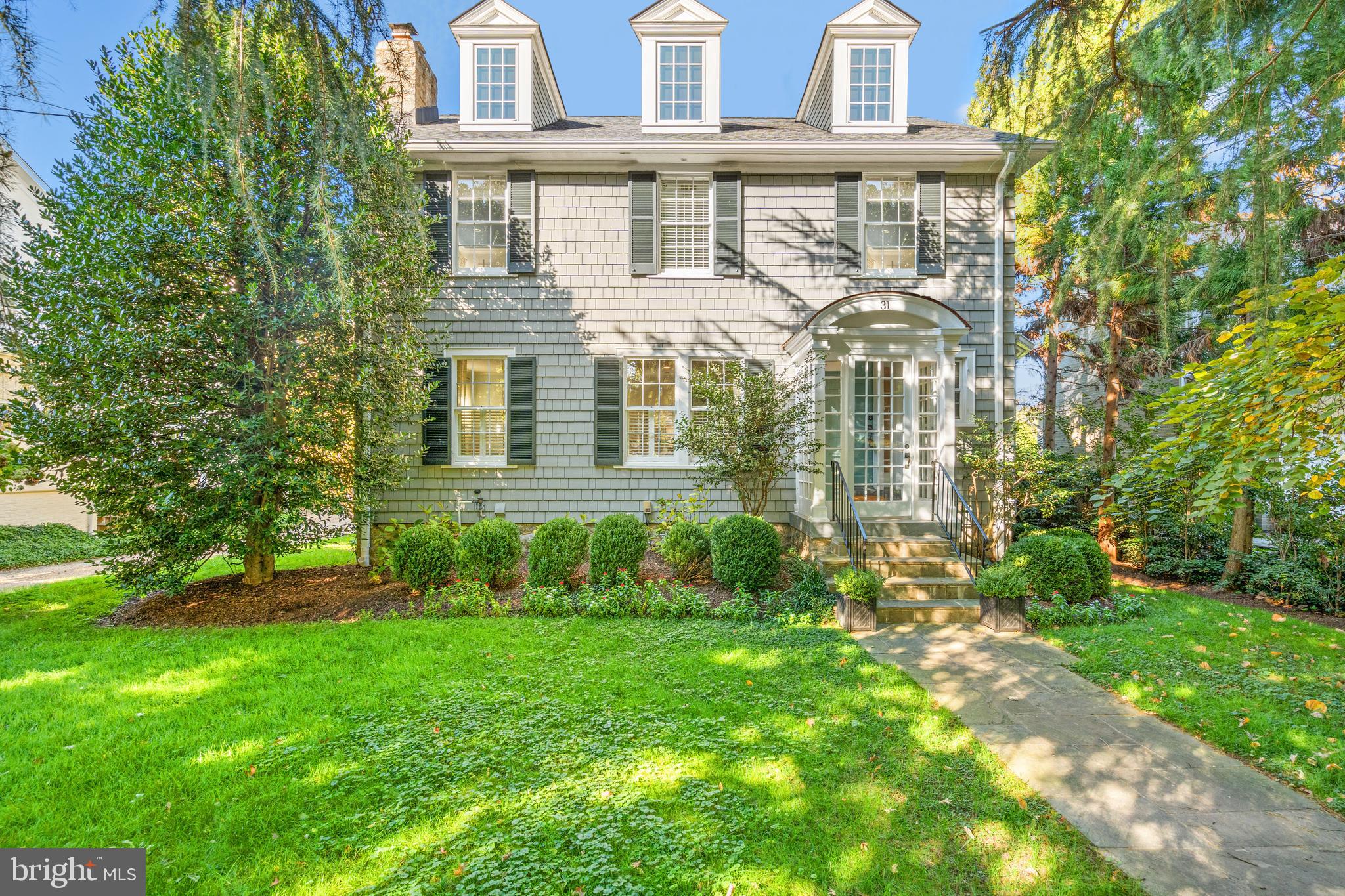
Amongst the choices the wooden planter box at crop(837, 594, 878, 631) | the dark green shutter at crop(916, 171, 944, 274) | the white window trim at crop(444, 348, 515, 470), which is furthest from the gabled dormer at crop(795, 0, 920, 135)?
the wooden planter box at crop(837, 594, 878, 631)

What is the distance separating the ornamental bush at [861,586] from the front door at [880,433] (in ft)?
7.38

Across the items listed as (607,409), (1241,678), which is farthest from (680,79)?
(1241,678)

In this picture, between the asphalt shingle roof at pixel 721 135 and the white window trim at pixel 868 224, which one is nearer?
the asphalt shingle roof at pixel 721 135

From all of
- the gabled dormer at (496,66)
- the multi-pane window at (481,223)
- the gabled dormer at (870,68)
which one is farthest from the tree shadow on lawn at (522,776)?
the gabled dormer at (870,68)

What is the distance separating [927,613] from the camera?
5844 mm

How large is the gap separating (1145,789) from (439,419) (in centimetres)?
856

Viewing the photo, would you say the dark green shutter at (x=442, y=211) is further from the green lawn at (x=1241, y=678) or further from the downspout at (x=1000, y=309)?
the green lawn at (x=1241, y=678)

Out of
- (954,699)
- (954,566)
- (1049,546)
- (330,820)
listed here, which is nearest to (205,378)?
(330,820)

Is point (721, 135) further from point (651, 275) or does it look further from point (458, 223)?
point (458, 223)

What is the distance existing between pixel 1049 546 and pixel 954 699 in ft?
11.1

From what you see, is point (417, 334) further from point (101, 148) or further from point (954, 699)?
point (954, 699)

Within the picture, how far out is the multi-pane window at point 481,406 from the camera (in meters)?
8.63

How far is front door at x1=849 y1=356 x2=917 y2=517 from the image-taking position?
768 cm

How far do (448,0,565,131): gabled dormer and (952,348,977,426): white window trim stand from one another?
7.74 metres
